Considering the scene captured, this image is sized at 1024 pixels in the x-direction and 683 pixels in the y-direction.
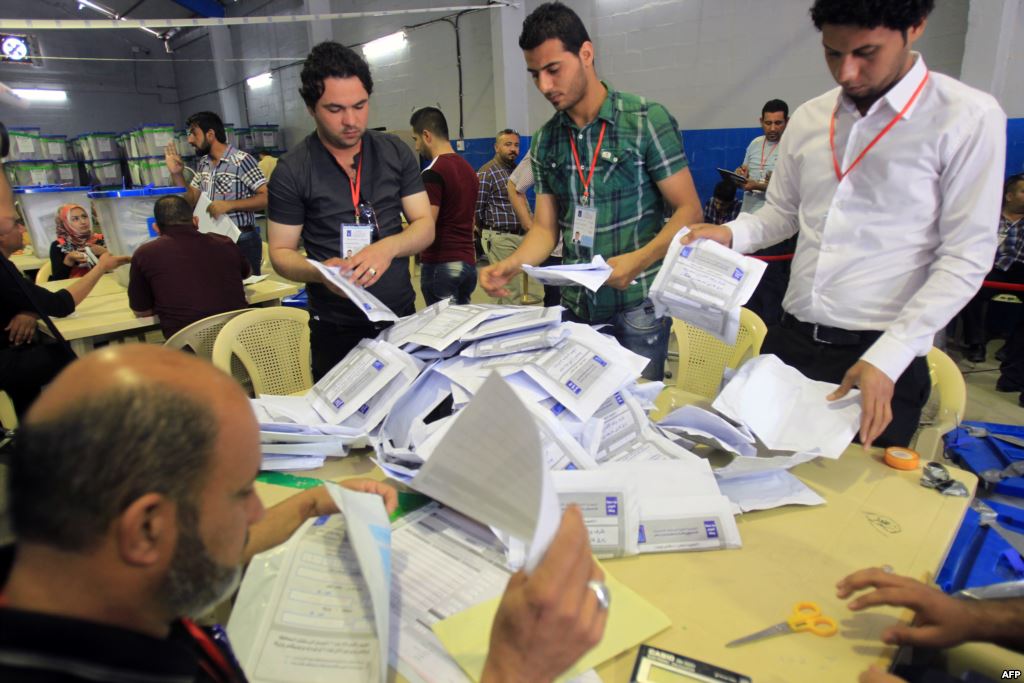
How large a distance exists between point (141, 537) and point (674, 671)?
Answer: 0.63m

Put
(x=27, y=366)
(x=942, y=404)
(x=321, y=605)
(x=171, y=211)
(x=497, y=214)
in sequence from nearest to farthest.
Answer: (x=321, y=605), (x=942, y=404), (x=27, y=366), (x=171, y=211), (x=497, y=214)

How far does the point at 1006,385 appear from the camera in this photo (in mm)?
3600

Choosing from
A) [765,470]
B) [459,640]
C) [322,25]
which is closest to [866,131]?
[765,470]

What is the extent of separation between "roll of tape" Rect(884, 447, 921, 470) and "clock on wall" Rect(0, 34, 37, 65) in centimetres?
825

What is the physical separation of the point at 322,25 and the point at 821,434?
938 centimetres

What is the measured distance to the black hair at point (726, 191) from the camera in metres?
4.54

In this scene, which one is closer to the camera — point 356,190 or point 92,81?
point 356,190

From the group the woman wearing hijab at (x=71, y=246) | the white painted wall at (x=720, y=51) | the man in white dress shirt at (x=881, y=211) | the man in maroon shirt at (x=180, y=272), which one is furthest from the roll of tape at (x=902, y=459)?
the woman wearing hijab at (x=71, y=246)

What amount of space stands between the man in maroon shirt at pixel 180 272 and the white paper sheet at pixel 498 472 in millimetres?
2528

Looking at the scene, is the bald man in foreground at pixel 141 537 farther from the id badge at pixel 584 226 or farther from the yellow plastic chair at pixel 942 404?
the id badge at pixel 584 226

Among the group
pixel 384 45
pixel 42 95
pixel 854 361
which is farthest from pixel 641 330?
pixel 42 95

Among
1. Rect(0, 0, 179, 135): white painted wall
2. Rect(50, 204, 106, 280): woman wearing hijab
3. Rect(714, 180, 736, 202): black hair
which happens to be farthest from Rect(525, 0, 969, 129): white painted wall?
Rect(0, 0, 179, 135): white painted wall

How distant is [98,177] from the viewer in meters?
9.47

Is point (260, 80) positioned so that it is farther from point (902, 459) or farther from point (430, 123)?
point (902, 459)
